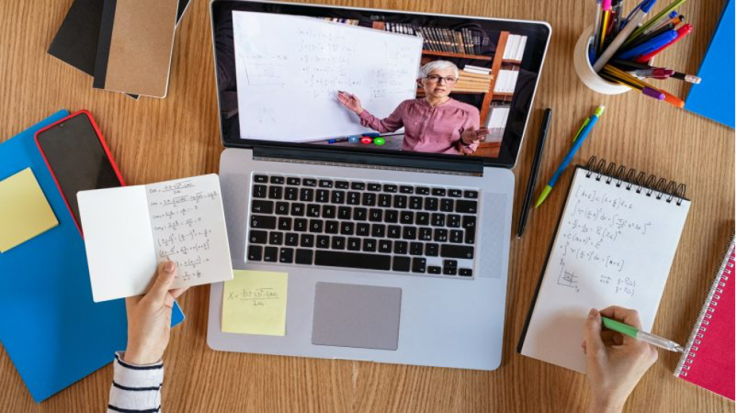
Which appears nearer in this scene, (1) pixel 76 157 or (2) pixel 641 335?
(2) pixel 641 335

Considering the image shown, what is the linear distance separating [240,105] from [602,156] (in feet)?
2.01

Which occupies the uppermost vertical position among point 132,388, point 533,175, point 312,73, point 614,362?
point 312,73

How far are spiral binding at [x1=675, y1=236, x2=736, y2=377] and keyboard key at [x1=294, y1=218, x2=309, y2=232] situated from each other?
660 millimetres

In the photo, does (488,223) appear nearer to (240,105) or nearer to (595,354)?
(595,354)

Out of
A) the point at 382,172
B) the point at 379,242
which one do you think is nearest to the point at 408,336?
the point at 379,242

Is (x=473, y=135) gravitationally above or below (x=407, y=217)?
above

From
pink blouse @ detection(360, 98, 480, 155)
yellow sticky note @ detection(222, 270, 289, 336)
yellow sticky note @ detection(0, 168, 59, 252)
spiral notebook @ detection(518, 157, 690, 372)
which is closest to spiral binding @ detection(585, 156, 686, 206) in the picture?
spiral notebook @ detection(518, 157, 690, 372)

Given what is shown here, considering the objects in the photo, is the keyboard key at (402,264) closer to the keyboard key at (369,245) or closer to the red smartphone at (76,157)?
the keyboard key at (369,245)

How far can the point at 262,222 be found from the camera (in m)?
0.86

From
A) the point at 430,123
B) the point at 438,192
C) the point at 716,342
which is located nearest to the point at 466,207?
the point at 438,192

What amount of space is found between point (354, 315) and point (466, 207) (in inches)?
10.1

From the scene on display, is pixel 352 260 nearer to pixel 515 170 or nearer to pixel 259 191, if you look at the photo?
pixel 259 191

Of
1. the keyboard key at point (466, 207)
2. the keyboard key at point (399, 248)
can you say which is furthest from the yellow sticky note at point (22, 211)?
the keyboard key at point (466, 207)

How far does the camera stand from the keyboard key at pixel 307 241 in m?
0.86
